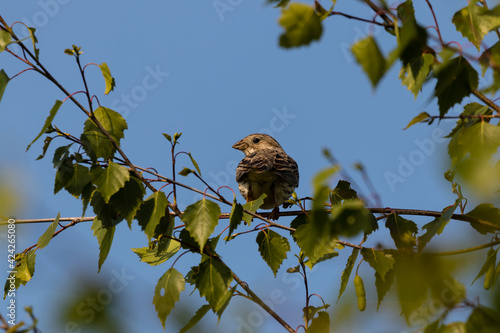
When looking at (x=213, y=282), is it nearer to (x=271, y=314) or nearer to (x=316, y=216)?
(x=271, y=314)

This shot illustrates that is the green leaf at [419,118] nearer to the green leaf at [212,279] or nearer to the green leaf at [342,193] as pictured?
the green leaf at [212,279]

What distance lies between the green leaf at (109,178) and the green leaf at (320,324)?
1.56m

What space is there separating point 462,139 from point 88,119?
2.42 m

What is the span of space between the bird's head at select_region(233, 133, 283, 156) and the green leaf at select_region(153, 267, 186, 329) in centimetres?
537

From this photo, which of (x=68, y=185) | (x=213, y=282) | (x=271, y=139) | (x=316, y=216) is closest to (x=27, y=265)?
(x=68, y=185)

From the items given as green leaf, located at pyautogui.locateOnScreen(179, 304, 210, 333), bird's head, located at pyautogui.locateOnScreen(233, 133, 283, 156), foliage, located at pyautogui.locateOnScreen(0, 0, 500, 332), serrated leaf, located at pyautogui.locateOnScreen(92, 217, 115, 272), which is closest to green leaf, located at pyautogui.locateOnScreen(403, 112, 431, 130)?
foliage, located at pyautogui.locateOnScreen(0, 0, 500, 332)

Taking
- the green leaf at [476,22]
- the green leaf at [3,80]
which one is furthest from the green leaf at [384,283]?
the green leaf at [3,80]

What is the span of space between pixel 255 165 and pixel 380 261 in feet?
10.5

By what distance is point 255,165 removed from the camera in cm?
670

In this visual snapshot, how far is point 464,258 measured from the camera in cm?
187

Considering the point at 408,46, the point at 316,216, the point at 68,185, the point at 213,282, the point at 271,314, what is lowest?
the point at 271,314

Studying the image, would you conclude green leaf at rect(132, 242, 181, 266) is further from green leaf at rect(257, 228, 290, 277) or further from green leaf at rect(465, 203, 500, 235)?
green leaf at rect(465, 203, 500, 235)

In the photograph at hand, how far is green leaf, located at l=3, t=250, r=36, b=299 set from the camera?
4.39m

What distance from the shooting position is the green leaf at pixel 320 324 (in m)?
3.71
